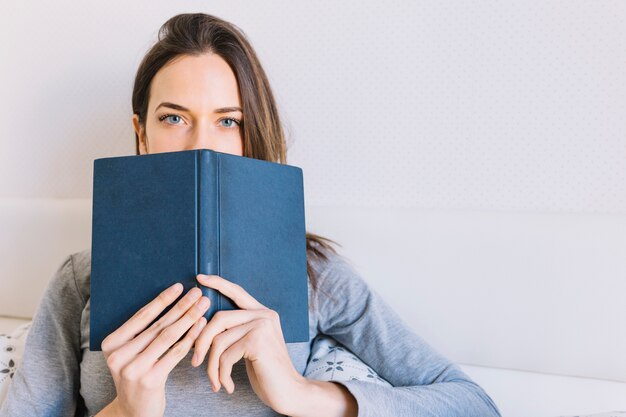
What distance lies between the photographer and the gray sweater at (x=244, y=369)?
94 cm

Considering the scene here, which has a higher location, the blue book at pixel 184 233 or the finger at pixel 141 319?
the blue book at pixel 184 233

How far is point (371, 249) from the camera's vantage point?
4.18 ft

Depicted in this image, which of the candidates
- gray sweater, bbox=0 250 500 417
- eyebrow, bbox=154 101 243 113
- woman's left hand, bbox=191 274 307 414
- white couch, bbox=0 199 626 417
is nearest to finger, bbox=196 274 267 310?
woman's left hand, bbox=191 274 307 414

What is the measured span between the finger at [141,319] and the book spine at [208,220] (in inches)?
1.5

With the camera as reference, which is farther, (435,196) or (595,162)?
(435,196)

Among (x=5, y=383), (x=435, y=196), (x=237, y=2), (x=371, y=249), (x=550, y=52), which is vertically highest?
(x=237, y=2)

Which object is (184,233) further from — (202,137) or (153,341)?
(202,137)

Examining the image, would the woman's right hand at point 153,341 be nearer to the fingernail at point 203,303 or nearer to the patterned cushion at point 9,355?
the fingernail at point 203,303

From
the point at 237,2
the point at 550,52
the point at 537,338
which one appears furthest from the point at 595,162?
the point at 237,2

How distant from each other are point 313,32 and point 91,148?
0.67 meters

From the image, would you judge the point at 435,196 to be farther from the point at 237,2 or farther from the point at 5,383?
the point at 5,383

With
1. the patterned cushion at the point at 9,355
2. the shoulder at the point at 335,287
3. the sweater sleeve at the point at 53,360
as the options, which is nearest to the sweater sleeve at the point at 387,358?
the shoulder at the point at 335,287

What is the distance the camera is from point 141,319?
757mm

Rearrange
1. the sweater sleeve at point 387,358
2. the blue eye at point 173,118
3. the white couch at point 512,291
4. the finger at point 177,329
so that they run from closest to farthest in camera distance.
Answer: the finger at point 177,329
the sweater sleeve at point 387,358
the blue eye at point 173,118
the white couch at point 512,291
